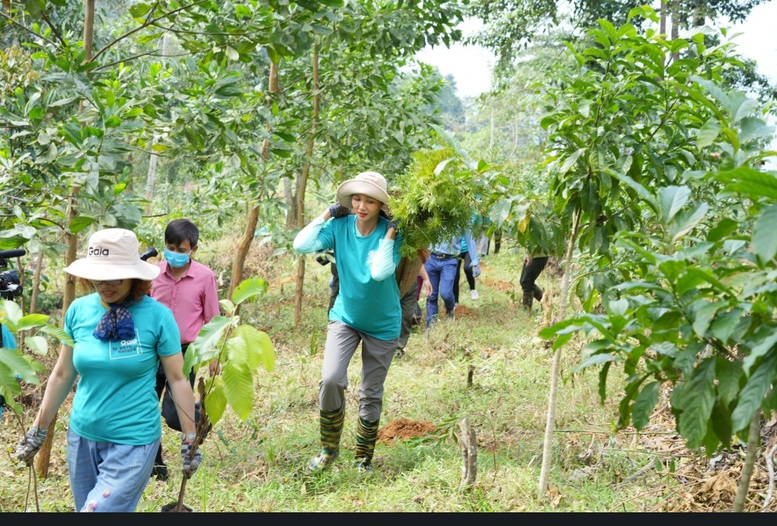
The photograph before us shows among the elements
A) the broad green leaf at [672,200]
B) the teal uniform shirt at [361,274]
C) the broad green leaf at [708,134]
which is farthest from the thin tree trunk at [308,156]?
the broad green leaf at [672,200]

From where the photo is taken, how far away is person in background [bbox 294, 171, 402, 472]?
168 inches

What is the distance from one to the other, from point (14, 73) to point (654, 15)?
15.5 ft

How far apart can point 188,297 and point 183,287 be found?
0.23 feet


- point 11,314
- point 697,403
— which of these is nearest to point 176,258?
point 11,314

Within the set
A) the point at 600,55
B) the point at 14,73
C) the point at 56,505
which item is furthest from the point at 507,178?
the point at 14,73

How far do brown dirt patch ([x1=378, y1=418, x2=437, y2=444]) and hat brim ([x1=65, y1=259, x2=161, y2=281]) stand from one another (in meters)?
2.59

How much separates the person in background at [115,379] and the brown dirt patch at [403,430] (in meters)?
2.30

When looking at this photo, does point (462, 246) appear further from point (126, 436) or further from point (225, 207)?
point (126, 436)

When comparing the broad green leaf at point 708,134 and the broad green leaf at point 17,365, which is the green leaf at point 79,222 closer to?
the broad green leaf at point 17,365

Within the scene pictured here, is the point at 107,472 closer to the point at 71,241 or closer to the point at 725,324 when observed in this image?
the point at 71,241

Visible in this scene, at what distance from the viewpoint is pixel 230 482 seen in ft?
14.4

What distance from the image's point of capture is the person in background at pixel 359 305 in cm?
426

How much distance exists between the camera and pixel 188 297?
4625 millimetres

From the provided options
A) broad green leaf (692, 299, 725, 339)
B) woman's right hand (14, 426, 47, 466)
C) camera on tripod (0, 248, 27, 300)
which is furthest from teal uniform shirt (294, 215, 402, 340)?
broad green leaf (692, 299, 725, 339)
